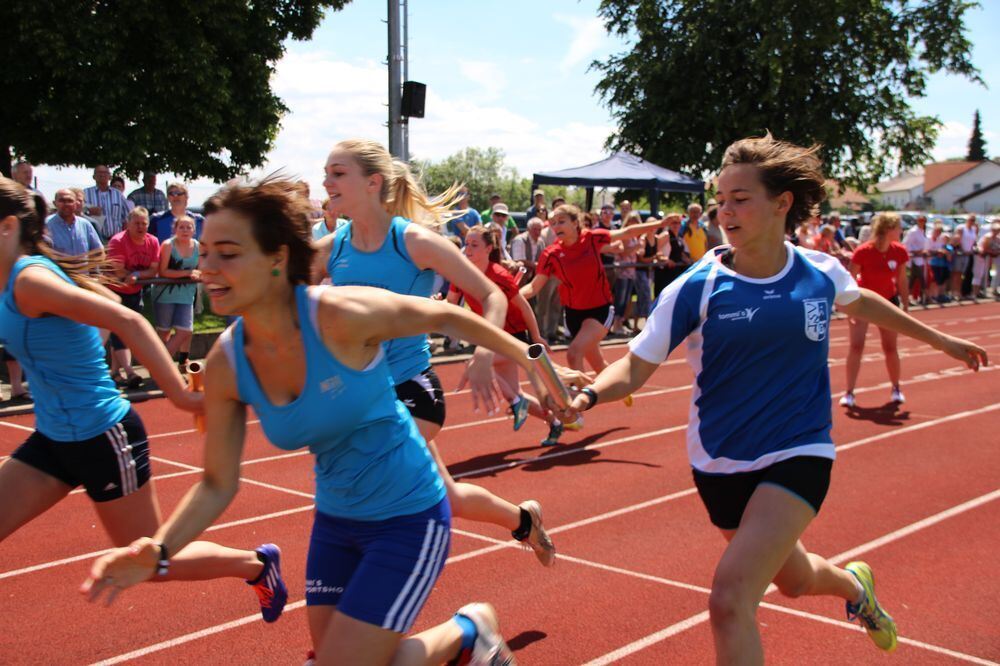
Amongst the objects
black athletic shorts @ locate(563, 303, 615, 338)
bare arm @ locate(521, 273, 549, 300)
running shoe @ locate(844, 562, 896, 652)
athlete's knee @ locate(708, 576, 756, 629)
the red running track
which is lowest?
the red running track

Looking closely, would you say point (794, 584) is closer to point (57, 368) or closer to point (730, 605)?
point (730, 605)

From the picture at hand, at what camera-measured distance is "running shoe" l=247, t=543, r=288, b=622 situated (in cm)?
427

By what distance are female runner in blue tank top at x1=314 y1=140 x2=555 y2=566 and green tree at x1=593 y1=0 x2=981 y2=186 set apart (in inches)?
1427

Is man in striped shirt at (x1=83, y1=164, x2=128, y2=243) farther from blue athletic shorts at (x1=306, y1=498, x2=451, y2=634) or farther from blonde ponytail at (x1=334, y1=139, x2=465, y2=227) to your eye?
blue athletic shorts at (x1=306, y1=498, x2=451, y2=634)

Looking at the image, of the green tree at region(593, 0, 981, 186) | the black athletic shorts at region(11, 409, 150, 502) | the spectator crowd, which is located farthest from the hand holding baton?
the green tree at region(593, 0, 981, 186)

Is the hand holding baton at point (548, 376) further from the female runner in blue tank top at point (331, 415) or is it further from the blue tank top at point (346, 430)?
the blue tank top at point (346, 430)

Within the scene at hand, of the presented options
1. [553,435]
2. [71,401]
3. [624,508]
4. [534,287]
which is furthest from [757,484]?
[534,287]

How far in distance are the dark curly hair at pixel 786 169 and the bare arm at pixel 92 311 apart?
2.33 m

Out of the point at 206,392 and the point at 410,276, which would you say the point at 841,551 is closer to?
the point at 410,276

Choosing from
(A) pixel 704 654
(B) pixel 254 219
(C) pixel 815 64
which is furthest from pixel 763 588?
(C) pixel 815 64

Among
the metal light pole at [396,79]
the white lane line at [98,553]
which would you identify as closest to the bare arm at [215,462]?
the white lane line at [98,553]

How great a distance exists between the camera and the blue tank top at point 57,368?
13.5 feet

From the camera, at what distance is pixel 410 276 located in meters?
4.79

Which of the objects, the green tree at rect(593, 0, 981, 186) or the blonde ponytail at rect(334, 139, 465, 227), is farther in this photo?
the green tree at rect(593, 0, 981, 186)
